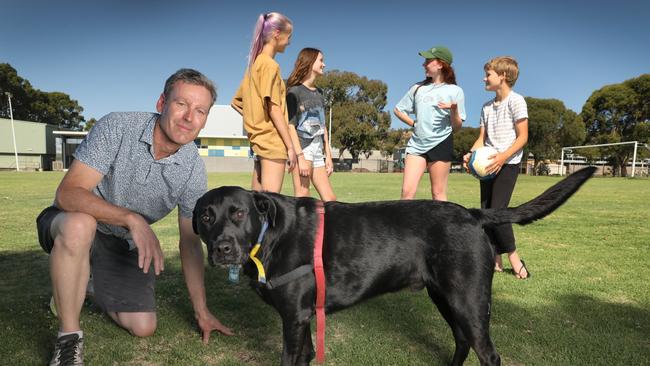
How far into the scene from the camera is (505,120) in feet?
16.7

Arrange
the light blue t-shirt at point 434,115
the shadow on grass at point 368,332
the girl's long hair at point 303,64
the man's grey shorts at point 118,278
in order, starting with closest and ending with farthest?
the shadow on grass at point 368,332 < the man's grey shorts at point 118,278 < the girl's long hair at point 303,64 < the light blue t-shirt at point 434,115

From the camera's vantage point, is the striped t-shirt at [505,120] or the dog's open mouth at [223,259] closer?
the dog's open mouth at [223,259]

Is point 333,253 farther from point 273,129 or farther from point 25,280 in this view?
point 25,280

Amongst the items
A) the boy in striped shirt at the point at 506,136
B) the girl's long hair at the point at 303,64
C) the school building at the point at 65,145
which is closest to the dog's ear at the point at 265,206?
the girl's long hair at the point at 303,64

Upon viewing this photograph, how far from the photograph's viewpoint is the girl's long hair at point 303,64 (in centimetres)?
479

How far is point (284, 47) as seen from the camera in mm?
4320

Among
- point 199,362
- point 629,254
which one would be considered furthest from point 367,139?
point 199,362

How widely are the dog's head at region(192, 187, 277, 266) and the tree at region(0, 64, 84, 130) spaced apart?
82.4 meters

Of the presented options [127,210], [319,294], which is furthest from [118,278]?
[319,294]

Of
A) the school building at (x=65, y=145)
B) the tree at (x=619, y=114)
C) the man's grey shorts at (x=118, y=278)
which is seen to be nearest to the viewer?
the man's grey shorts at (x=118, y=278)

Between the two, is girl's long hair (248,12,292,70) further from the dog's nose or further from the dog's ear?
the dog's nose

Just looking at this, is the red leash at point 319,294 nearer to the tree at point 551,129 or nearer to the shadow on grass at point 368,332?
the shadow on grass at point 368,332

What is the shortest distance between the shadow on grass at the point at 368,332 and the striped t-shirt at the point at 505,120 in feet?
5.82

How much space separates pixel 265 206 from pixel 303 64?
2644 millimetres
